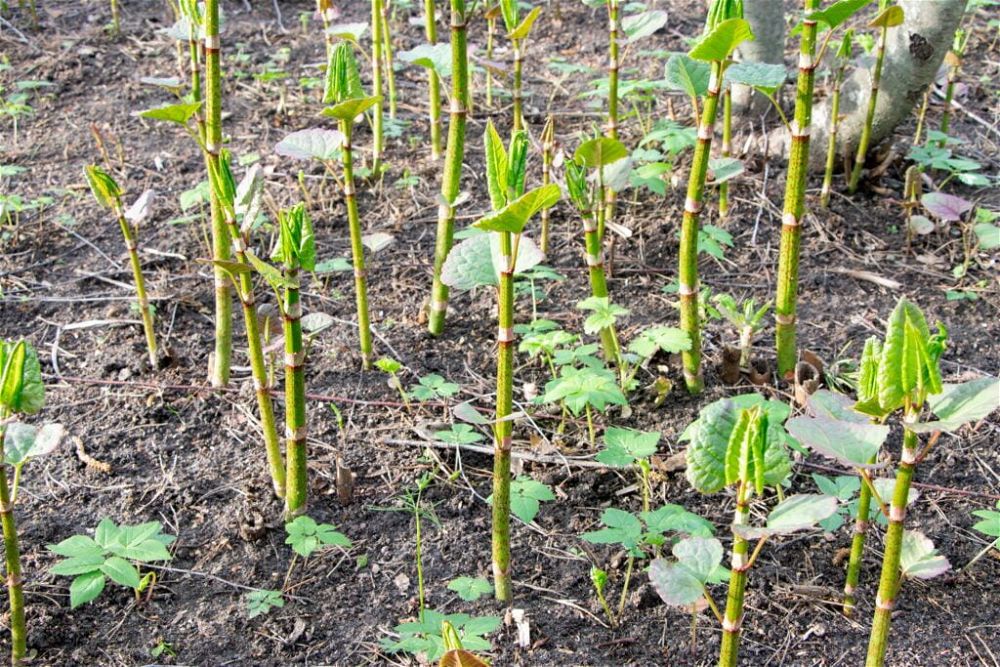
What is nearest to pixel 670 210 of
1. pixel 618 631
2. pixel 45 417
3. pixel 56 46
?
pixel 618 631

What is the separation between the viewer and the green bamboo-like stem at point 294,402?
1.76 m

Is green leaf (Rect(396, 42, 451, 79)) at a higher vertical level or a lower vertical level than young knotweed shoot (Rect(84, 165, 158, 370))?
higher

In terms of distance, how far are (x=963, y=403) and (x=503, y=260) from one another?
2.25 ft

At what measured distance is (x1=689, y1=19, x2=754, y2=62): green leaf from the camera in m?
1.74

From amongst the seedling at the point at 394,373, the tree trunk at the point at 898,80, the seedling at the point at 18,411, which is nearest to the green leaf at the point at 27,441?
the seedling at the point at 18,411

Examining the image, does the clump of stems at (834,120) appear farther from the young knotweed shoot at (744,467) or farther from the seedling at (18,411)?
the seedling at (18,411)

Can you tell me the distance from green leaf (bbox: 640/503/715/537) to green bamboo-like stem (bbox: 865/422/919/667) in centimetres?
36

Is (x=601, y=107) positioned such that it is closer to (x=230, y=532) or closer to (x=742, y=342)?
(x=742, y=342)

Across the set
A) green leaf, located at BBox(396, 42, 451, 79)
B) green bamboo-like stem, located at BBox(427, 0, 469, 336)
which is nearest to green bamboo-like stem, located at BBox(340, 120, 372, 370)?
green bamboo-like stem, located at BBox(427, 0, 469, 336)

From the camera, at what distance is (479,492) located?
84.4 inches

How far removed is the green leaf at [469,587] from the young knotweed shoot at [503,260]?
0.03 m

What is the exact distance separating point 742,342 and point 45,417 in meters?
1.70

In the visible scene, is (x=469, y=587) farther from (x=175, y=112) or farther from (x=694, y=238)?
(x=175, y=112)

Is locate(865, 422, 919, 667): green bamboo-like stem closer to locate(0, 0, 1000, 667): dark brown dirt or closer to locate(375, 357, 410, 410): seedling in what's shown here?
locate(0, 0, 1000, 667): dark brown dirt
